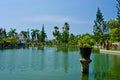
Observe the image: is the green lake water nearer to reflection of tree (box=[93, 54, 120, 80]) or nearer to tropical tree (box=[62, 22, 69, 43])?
reflection of tree (box=[93, 54, 120, 80])

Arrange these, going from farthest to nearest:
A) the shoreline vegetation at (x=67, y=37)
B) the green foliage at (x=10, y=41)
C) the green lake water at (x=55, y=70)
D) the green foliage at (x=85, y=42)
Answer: the green foliage at (x=10, y=41) < the shoreline vegetation at (x=67, y=37) < the green foliage at (x=85, y=42) < the green lake water at (x=55, y=70)

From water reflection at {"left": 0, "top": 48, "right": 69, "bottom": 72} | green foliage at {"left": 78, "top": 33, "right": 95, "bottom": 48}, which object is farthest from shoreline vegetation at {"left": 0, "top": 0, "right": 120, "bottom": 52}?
water reflection at {"left": 0, "top": 48, "right": 69, "bottom": 72}

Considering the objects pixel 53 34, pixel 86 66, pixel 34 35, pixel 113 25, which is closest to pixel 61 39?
pixel 53 34

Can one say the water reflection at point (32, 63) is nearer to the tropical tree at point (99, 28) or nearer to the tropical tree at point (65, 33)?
the tropical tree at point (99, 28)

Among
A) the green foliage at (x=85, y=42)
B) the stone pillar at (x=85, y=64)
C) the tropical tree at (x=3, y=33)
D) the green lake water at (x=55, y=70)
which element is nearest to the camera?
the green lake water at (x=55, y=70)

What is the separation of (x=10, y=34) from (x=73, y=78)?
102867mm

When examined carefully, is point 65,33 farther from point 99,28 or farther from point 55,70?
point 55,70

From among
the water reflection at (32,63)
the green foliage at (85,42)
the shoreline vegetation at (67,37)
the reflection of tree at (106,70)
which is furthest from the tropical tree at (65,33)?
the reflection of tree at (106,70)

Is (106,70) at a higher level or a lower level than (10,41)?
lower

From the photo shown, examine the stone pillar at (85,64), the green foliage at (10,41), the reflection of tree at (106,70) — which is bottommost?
the reflection of tree at (106,70)

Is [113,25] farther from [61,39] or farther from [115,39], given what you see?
[61,39]

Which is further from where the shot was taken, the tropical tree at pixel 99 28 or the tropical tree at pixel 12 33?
the tropical tree at pixel 12 33

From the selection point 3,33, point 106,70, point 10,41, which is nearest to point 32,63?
point 106,70

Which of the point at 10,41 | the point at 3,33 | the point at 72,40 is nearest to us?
the point at 10,41
